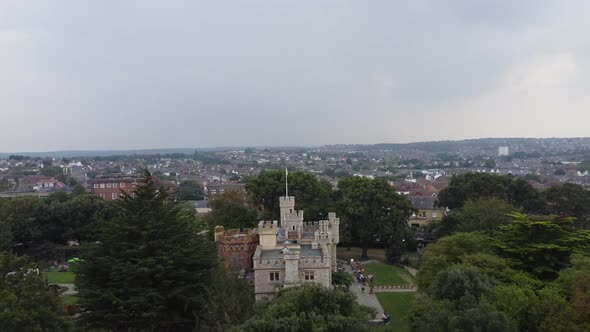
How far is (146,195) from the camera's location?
2588 cm

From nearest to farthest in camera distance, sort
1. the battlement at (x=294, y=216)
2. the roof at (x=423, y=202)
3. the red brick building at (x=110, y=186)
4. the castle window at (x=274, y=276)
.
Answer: the castle window at (x=274, y=276) → the battlement at (x=294, y=216) → the roof at (x=423, y=202) → the red brick building at (x=110, y=186)

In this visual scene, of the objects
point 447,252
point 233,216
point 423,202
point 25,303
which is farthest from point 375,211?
point 25,303

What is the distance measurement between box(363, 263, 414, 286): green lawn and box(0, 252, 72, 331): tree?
26.5m

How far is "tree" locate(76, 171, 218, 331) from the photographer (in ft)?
74.8

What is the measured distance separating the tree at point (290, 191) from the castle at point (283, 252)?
1333cm

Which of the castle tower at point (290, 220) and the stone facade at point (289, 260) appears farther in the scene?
the castle tower at point (290, 220)

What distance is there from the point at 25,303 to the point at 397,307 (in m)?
23.7

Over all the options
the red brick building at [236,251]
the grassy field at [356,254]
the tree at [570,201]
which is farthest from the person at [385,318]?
the tree at [570,201]

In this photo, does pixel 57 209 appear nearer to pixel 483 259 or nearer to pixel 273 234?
pixel 273 234

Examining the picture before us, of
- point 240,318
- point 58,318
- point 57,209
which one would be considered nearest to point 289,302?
point 240,318

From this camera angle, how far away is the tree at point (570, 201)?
53188 mm

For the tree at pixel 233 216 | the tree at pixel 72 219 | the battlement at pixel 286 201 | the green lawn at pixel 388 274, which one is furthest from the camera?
the tree at pixel 72 219

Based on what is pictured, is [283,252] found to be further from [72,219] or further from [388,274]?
[72,219]

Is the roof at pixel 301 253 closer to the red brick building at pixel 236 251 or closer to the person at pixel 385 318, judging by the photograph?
the red brick building at pixel 236 251
